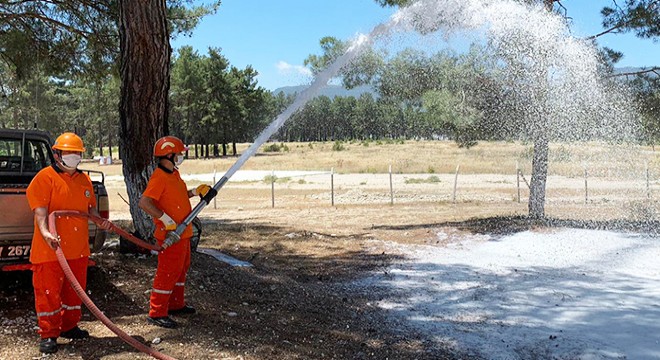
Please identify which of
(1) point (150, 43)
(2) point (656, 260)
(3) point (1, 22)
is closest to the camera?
(1) point (150, 43)

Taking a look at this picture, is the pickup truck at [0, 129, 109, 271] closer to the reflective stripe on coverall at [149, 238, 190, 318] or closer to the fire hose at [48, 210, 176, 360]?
the fire hose at [48, 210, 176, 360]

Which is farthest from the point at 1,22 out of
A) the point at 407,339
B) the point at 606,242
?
the point at 606,242

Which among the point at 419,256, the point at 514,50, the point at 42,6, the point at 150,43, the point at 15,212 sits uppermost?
the point at 42,6

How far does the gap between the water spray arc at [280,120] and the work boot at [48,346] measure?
106 centimetres

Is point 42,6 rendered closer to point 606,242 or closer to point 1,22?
point 1,22

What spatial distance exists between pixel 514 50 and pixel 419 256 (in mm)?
5718

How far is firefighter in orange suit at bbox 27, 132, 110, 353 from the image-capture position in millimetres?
4066

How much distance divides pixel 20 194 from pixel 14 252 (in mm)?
489

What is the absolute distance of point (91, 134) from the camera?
70.3 meters

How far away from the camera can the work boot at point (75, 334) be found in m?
4.32

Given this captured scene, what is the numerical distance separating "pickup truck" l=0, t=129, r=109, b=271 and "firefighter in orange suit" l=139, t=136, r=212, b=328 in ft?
2.96

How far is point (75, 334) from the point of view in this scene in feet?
14.2

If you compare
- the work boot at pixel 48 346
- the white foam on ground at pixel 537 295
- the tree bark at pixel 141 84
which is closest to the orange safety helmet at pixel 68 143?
the work boot at pixel 48 346

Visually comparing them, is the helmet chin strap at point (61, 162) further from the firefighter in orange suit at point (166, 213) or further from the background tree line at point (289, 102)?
the background tree line at point (289, 102)
